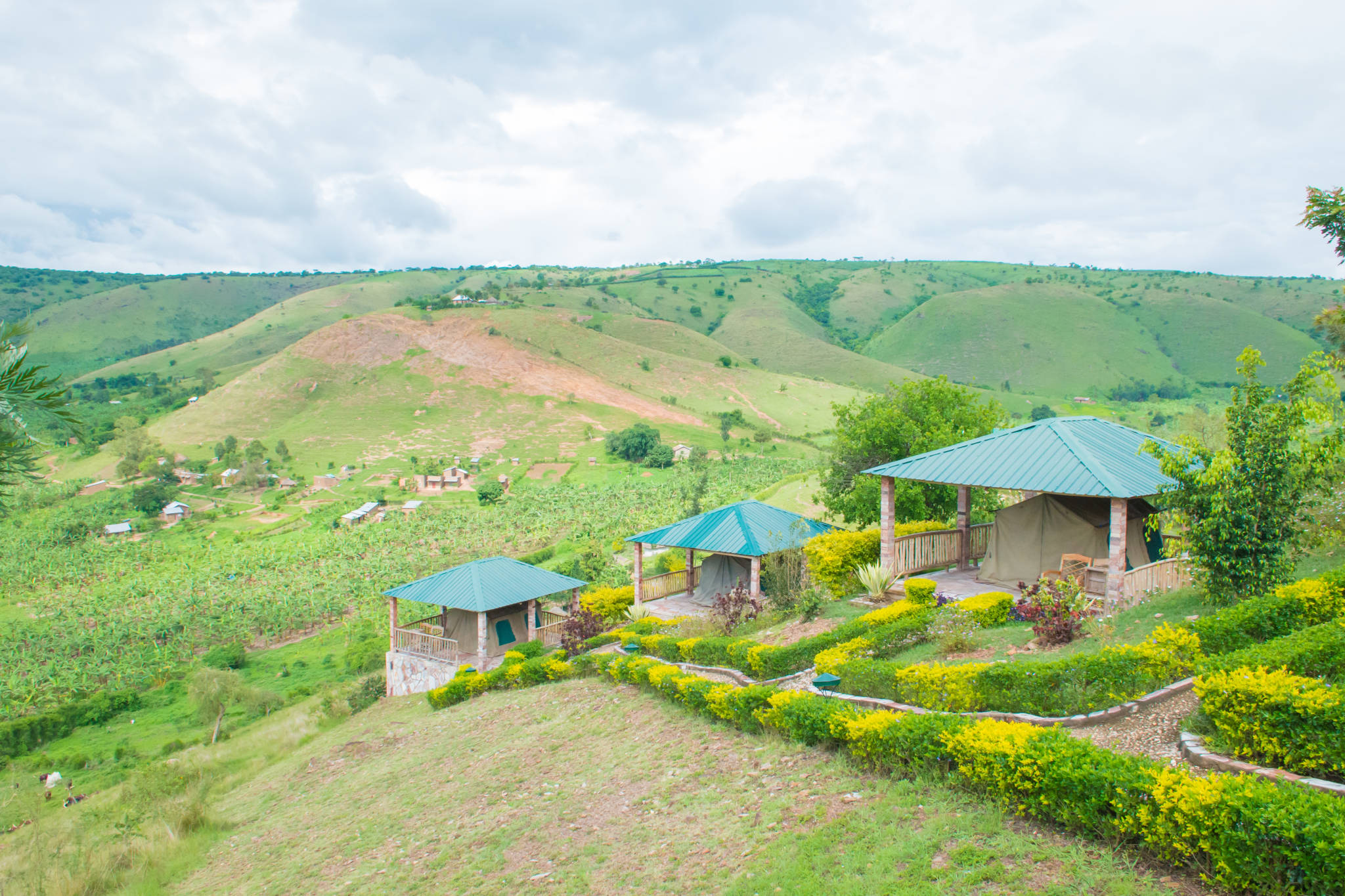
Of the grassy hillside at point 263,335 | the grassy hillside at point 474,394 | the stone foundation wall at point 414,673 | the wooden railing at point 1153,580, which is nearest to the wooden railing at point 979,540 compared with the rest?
the wooden railing at point 1153,580

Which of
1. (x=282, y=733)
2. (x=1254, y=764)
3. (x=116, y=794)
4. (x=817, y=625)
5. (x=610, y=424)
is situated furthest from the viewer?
(x=610, y=424)

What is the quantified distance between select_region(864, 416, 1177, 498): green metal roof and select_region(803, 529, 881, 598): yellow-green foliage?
6.29ft

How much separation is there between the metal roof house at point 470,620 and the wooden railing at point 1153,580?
1651cm

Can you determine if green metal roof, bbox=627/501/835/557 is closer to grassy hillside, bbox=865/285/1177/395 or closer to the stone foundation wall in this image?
the stone foundation wall

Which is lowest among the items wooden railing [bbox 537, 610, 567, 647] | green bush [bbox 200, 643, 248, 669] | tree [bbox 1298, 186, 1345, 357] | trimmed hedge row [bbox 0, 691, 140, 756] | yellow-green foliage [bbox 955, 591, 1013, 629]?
trimmed hedge row [bbox 0, 691, 140, 756]

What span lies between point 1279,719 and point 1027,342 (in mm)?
142380

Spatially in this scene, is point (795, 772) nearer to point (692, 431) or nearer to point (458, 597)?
point (458, 597)

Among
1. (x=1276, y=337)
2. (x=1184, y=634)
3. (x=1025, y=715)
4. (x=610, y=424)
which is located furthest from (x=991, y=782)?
(x=1276, y=337)

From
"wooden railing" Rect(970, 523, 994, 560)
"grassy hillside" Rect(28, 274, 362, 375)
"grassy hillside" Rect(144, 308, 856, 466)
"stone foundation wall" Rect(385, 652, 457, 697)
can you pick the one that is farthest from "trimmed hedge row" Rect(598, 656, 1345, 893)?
"grassy hillside" Rect(28, 274, 362, 375)

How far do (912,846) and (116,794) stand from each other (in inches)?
847

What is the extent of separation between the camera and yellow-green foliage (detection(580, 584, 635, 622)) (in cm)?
2294

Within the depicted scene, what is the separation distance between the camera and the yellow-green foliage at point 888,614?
499 inches

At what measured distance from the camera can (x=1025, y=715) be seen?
25.4 feet

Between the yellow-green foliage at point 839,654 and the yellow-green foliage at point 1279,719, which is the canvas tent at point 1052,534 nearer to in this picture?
the yellow-green foliage at point 839,654
